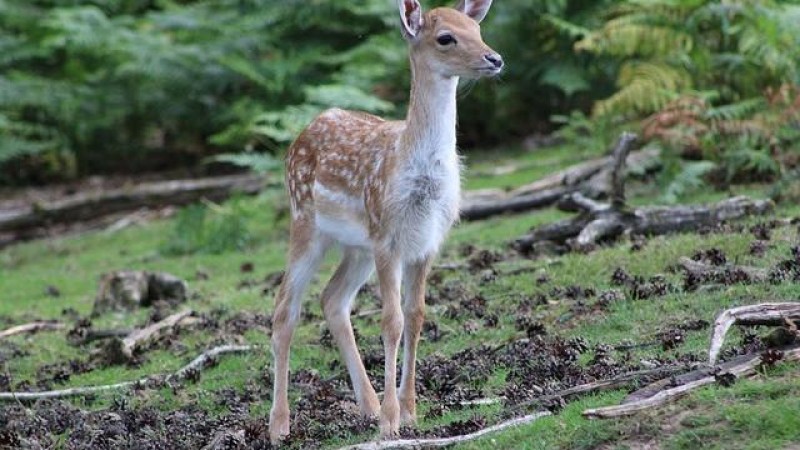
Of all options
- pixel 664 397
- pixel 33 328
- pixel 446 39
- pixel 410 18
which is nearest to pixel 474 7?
pixel 410 18

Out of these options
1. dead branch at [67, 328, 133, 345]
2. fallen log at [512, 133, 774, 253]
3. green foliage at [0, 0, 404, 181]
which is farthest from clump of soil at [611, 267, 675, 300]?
green foliage at [0, 0, 404, 181]

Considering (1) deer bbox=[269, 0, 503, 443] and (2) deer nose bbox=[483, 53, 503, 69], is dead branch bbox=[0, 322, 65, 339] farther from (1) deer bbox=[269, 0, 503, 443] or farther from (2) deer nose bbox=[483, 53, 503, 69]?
(2) deer nose bbox=[483, 53, 503, 69]

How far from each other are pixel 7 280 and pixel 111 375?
17.1ft

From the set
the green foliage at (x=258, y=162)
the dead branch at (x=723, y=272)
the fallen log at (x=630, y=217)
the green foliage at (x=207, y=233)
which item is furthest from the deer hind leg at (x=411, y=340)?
the green foliage at (x=258, y=162)

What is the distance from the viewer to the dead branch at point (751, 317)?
7.03 meters

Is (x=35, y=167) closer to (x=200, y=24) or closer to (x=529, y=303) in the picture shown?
(x=200, y=24)

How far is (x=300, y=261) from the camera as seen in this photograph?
8.59m

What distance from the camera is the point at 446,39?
793cm

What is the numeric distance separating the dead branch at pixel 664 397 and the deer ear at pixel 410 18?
2.50 m

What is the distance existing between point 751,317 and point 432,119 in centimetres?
200

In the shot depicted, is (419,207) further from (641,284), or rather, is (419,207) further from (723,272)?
(723,272)

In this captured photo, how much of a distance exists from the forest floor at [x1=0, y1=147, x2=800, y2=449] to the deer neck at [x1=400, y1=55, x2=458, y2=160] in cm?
139

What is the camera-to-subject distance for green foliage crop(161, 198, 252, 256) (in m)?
15.3

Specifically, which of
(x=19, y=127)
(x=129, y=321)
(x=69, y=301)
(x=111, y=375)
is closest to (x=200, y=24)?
(x=19, y=127)
